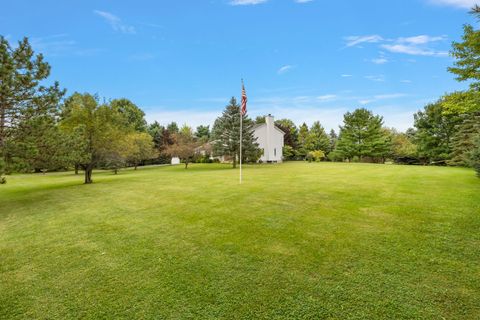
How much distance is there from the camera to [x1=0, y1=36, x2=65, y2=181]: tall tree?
9227 millimetres

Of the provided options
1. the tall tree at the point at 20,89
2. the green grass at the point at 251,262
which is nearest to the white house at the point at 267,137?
the tall tree at the point at 20,89

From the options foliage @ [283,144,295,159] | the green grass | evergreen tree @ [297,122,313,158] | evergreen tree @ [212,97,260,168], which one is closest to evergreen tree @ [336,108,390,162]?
evergreen tree @ [297,122,313,158]

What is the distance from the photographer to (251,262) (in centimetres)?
399

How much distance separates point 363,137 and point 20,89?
39.1m

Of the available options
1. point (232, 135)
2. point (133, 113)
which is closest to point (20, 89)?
point (232, 135)

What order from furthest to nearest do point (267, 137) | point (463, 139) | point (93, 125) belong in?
point (267, 137) < point (463, 139) < point (93, 125)

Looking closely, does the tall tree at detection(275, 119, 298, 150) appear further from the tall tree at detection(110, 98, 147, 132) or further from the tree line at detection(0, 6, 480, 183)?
the tall tree at detection(110, 98, 147, 132)

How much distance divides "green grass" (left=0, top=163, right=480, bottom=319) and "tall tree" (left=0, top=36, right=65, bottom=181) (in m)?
5.27

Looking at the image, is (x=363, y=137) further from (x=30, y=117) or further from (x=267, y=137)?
(x=30, y=117)

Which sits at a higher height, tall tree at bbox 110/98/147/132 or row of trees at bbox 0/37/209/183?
tall tree at bbox 110/98/147/132

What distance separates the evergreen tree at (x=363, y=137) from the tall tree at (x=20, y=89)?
37114 mm

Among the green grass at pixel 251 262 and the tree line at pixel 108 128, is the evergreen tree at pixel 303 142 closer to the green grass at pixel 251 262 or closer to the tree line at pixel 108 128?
the tree line at pixel 108 128

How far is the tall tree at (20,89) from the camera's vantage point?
9227 millimetres

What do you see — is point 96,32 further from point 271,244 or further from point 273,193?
point 271,244
